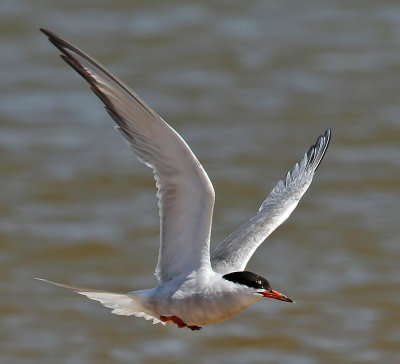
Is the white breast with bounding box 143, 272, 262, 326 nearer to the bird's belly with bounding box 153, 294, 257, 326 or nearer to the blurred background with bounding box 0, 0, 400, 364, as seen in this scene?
the bird's belly with bounding box 153, 294, 257, 326

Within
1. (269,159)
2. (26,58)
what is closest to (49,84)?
(26,58)

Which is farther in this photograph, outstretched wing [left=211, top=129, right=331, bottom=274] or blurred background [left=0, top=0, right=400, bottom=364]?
blurred background [left=0, top=0, right=400, bottom=364]

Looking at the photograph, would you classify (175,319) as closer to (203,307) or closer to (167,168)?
(203,307)

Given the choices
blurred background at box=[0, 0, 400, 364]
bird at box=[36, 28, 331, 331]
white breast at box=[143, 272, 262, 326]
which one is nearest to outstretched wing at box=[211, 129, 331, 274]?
bird at box=[36, 28, 331, 331]

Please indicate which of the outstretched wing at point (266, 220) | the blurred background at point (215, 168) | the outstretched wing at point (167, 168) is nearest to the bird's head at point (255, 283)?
the outstretched wing at point (167, 168)

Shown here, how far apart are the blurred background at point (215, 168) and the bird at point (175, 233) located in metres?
2.97

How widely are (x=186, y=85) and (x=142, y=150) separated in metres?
7.70

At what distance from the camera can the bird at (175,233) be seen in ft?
15.2

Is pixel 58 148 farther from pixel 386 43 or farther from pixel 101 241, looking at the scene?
pixel 386 43

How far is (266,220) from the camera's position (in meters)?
5.88

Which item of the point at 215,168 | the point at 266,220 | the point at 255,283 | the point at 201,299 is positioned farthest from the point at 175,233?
the point at 215,168

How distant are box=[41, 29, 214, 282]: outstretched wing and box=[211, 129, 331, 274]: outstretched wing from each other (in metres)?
0.44

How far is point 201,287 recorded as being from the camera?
4988 mm

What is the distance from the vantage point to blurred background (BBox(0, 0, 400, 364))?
8.34m
